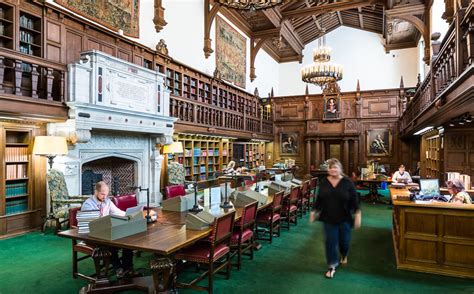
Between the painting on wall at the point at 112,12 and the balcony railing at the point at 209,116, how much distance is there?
2.12 metres

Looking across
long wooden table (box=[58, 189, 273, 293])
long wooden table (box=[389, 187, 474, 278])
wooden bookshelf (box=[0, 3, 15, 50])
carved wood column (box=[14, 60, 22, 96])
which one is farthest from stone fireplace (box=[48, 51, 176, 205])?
long wooden table (box=[389, 187, 474, 278])

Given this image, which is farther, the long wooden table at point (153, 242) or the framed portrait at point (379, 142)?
the framed portrait at point (379, 142)

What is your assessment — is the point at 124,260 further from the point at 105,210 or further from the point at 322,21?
the point at 322,21

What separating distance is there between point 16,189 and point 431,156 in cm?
1090

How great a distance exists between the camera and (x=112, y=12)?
7.43 metres

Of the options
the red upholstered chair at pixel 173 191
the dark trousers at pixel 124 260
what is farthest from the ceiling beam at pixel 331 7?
the dark trousers at pixel 124 260

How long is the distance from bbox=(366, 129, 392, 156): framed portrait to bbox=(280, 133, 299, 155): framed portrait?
11.5 feet

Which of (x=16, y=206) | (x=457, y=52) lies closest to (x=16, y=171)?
(x=16, y=206)

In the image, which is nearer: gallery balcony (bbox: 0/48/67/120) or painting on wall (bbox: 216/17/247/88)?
gallery balcony (bbox: 0/48/67/120)

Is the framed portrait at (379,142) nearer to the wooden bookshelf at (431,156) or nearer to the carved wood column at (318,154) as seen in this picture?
the carved wood column at (318,154)

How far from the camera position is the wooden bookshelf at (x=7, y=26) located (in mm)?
5371

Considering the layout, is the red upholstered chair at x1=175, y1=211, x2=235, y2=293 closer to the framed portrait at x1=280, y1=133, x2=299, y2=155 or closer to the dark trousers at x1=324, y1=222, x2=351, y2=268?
the dark trousers at x1=324, y1=222, x2=351, y2=268

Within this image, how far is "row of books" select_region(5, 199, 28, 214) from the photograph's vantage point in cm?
565

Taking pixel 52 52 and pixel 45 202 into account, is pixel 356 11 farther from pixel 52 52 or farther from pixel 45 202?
pixel 45 202
